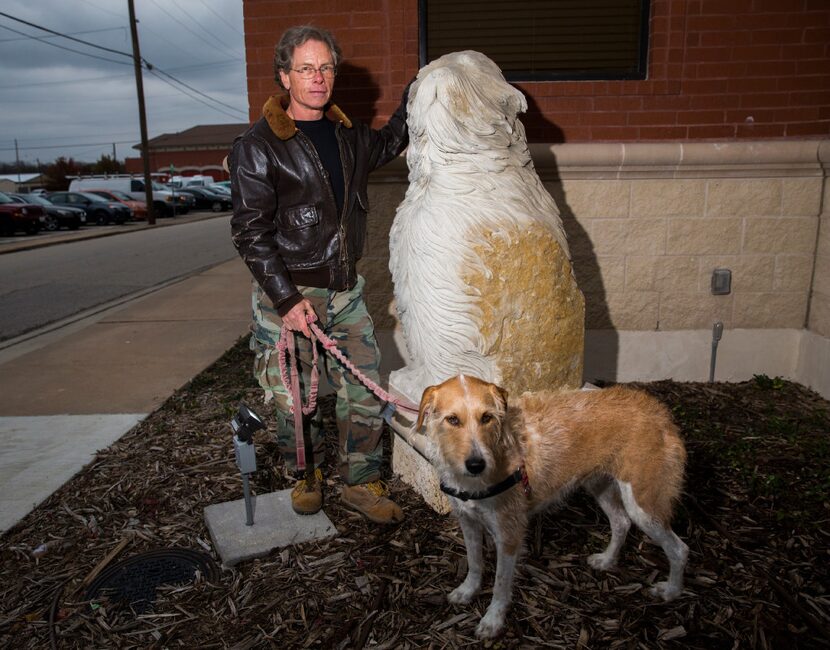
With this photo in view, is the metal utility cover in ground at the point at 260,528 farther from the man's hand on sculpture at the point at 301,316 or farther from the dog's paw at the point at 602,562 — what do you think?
the dog's paw at the point at 602,562

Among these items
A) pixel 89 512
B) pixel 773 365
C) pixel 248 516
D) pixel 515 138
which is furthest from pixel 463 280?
pixel 773 365

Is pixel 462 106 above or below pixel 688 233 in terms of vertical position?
above

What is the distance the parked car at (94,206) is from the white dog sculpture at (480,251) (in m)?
31.1

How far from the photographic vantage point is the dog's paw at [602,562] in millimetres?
3018

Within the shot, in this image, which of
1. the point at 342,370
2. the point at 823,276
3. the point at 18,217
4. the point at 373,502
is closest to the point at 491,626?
the point at 373,502

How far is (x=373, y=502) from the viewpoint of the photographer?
139 inches

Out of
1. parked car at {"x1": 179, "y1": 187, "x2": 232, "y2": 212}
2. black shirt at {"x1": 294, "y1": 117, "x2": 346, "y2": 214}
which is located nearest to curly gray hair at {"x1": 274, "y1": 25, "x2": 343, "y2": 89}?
black shirt at {"x1": 294, "y1": 117, "x2": 346, "y2": 214}

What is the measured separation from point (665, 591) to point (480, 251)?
168 centimetres

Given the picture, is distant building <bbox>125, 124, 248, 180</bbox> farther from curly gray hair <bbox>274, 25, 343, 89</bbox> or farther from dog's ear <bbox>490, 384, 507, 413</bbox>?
dog's ear <bbox>490, 384, 507, 413</bbox>

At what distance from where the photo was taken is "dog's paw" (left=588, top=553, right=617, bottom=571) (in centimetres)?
302

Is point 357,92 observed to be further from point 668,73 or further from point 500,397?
point 500,397

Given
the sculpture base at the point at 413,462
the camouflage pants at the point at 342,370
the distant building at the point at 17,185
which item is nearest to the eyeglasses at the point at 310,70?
the camouflage pants at the point at 342,370

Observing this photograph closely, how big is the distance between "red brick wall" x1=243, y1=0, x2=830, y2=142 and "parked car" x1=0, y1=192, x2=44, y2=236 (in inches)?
906

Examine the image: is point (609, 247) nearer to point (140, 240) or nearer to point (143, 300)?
point (143, 300)
